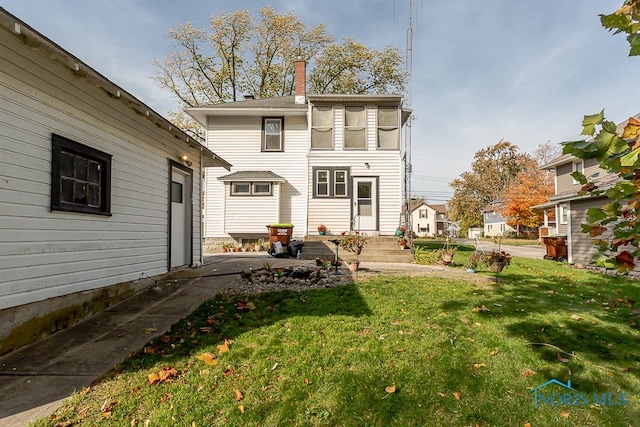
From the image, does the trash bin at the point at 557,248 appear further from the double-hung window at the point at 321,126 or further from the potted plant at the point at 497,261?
the double-hung window at the point at 321,126

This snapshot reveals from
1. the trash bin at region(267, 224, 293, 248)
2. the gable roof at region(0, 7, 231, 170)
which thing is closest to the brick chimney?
the trash bin at region(267, 224, 293, 248)

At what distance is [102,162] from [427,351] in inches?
214

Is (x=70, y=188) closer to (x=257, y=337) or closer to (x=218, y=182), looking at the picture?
(x=257, y=337)

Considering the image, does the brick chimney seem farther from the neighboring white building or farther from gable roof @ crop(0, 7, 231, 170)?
gable roof @ crop(0, 7, 231, 170)

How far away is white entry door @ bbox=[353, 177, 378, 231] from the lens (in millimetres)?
13164

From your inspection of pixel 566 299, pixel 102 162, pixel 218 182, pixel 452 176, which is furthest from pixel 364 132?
pixel 452 176

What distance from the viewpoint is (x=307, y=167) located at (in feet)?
44.2

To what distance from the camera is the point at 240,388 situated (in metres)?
2.79

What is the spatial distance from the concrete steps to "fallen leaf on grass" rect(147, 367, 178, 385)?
7585mm

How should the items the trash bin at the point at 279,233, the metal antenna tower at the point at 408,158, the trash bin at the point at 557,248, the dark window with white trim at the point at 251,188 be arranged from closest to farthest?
the trash bin at the point at 279,233 < the metal antenna tower at the point at 408,158 < the trash bin at the point at 557,248 < the dark window with white trim at the point at 251,188

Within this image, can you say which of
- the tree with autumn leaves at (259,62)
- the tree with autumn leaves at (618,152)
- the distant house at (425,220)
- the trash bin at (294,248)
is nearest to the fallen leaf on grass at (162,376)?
the tree with autumn leaves at (618,152)

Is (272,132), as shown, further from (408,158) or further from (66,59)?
(66,59)

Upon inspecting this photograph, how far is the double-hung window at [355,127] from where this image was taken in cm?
1348

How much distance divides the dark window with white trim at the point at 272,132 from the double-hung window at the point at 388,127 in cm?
451
